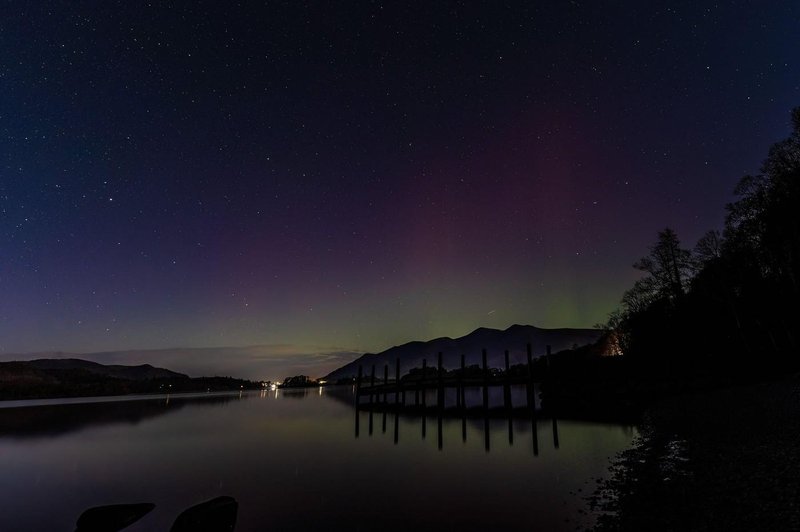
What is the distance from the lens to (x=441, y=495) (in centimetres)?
1638

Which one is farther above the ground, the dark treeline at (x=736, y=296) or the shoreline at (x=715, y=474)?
the dark treeline at (x=736, y=296)

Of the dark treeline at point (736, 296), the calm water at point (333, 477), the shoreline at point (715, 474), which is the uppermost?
the dark treeline at point (736, 296)

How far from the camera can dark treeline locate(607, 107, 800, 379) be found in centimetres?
2625

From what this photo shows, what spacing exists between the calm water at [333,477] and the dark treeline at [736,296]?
14351 mm

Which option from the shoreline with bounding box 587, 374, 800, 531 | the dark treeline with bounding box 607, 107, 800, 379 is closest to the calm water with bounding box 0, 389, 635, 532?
the shoreline with bounding box 587, 374, 800, 531

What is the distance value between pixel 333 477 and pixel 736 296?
35.0 meters

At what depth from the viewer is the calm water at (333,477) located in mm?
14164

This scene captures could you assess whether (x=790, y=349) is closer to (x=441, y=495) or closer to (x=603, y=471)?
(x=603, y=471)

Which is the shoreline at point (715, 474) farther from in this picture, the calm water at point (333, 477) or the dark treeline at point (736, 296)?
the dark treeline at point (736, 296)

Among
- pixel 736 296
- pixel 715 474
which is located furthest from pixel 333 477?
pixel 736 296

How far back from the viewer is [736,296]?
34219 mm

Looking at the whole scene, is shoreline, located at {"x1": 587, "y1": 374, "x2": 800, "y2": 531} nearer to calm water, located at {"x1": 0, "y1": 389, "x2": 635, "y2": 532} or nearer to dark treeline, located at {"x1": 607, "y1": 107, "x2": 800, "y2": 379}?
calm water, located at {"x1": 0, "y1": 389, "x2": 635, "y2": 532}

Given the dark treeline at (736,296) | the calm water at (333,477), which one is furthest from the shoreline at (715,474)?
the dark treeline at (736,296)

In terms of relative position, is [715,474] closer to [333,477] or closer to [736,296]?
[333,477]
